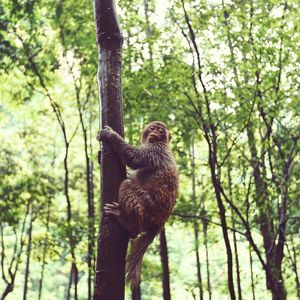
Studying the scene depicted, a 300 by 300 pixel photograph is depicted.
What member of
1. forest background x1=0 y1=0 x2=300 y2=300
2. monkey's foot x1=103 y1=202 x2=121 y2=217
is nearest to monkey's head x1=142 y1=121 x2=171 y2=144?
forest background x1=0 y1=0 x2=300 y2=300

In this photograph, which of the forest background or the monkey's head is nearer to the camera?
A: the monkey's head

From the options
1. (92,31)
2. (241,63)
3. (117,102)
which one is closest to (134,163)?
(117,102)

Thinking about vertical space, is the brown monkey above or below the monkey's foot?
above

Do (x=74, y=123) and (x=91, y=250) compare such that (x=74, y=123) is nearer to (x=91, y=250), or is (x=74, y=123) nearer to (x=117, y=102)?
(x=91, y=250)

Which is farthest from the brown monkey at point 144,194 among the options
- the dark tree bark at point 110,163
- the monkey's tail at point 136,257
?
the dark tree bark at point 110,163

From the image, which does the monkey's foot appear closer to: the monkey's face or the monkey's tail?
the monkey's tail

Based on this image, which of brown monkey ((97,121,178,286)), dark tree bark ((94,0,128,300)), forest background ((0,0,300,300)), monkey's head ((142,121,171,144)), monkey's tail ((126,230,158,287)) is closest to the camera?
dark tree bark ((94,0,128,300))

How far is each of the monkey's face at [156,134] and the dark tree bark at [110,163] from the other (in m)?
1.48

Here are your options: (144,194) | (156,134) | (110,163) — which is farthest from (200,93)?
(110,163)

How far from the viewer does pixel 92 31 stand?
7.96m

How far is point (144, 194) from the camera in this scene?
10.5 ft

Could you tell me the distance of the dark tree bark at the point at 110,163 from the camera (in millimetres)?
2225

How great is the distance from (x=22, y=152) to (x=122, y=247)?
11310mm

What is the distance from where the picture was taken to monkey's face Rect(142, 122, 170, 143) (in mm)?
4098
